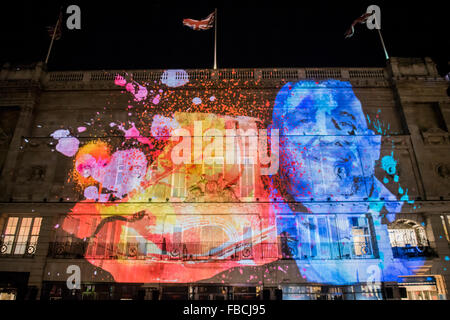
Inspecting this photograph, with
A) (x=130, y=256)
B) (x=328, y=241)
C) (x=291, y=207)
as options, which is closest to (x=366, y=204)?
(x=328, y=241)

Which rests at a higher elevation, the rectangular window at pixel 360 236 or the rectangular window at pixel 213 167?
the rectangular window at pixel 213 167

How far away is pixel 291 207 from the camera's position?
17.4 m

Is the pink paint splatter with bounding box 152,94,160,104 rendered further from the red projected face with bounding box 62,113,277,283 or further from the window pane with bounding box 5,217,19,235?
the window pane with bounding box 5,217,19,235

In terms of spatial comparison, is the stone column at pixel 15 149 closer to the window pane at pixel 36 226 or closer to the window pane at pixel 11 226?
the window pane at pixel 11 226

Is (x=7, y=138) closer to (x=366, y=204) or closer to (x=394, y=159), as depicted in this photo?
(x=366, y=204)

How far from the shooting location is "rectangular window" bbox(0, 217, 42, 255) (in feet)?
57.0

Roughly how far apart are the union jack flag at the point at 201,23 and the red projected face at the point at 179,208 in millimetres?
6262

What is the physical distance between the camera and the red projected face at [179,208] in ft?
54.0

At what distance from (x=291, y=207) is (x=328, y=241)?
2.92 metres

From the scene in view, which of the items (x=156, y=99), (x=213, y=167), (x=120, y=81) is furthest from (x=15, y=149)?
(x=213, y=167)

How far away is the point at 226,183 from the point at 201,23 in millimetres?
11372

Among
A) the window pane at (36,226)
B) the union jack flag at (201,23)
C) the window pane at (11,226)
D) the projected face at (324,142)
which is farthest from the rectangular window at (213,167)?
the window pane at (11,226)

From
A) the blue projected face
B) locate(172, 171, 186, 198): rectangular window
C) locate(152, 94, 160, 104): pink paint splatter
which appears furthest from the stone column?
the blue projected face

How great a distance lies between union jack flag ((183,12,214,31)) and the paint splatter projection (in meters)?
3.74
